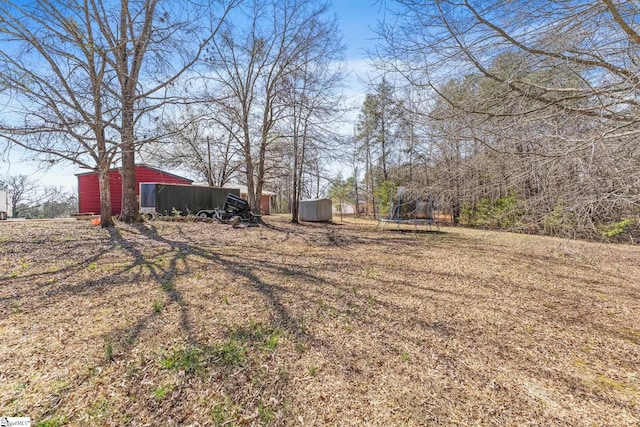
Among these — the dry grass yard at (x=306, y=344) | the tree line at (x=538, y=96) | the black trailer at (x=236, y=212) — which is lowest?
the dry grass yard at (x=306, y=344)

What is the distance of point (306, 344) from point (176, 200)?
11333mm

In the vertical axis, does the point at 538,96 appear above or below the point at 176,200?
above

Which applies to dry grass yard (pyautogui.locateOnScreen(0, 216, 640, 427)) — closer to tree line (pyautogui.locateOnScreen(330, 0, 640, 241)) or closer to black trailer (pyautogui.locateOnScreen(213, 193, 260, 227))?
tree line (pyautogui.locateOnScreen(330, 0, 640, 241))

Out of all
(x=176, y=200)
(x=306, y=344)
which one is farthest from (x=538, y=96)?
(x=176, y=200)

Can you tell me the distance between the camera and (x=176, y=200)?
11594 mm

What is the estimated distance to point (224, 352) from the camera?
203 centimetres

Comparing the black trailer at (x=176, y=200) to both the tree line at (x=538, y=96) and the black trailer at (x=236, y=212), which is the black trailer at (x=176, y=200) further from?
the tree line at (x=538, y=96)

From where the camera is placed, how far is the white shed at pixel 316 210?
49.3 ft

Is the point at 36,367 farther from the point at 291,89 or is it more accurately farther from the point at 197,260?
the point at 291,89

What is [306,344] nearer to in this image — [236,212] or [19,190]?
[236,212]

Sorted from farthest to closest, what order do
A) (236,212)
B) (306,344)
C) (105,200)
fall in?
(236,212) → (105,200) → (306,344)

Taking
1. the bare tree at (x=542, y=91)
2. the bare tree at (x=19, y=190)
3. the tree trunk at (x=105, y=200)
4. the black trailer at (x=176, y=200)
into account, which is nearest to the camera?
the bare tree at (x=542, y=91)

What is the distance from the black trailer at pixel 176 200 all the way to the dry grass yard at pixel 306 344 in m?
6.69

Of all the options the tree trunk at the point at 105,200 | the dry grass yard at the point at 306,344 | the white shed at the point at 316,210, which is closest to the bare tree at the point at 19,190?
the tree trunk at the point at 105,200
